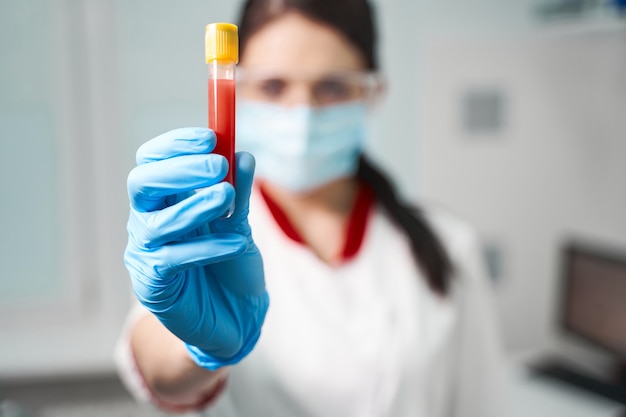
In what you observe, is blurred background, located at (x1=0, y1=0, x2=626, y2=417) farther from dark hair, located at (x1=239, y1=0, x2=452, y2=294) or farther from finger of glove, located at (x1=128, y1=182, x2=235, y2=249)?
finger of glove, located at (x1=128, y1=182, x2=235, y2=249)

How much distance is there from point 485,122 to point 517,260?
542 millimetres

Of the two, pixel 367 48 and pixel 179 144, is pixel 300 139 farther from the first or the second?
pixel 179 144

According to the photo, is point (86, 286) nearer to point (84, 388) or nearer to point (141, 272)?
point (84, 388)

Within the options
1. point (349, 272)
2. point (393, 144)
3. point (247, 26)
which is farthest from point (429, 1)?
point (349, 272)

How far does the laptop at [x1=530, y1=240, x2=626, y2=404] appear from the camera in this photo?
5.41 feet

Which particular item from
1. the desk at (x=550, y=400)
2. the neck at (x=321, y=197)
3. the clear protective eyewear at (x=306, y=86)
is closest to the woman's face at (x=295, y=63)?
the clear protective eyewear at (x=306, y=86)

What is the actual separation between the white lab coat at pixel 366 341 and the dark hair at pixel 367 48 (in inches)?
1.0

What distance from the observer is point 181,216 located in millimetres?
381

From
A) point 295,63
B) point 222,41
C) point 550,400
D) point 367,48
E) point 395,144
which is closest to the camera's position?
point 222,41

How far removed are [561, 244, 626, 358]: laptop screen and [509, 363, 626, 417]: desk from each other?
188 millimetres

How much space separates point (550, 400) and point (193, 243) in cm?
168

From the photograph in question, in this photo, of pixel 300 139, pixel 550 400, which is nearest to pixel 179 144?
pixel 300 139

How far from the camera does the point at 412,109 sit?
6.27ft

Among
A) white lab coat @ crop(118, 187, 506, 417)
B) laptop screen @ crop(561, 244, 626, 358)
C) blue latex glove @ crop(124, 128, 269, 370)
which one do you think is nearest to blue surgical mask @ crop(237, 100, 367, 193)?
white lab coat @ crop(118, 187, 506, 417)
